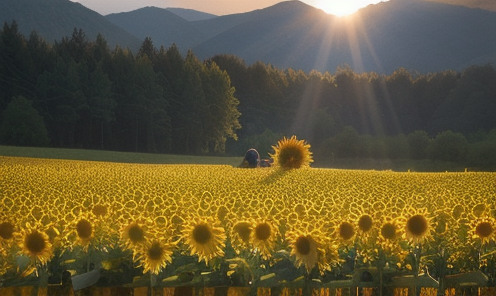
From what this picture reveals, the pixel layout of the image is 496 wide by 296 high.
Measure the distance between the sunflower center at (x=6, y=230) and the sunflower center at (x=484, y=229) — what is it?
180 inches

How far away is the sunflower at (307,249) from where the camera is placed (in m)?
5.07

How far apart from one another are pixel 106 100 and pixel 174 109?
972cm

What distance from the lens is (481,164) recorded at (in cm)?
5425

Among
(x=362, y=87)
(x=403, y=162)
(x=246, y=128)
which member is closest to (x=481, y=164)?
(x=403, y=162)

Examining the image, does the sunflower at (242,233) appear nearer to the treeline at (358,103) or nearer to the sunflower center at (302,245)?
the sunflower center at (302,245)

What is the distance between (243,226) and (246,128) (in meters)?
83.3

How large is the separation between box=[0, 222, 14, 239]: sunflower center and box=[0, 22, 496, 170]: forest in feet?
172

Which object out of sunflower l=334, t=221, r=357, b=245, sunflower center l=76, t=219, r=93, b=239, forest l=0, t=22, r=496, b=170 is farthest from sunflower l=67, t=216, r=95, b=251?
forest l=0, t=22, r=496, b=170

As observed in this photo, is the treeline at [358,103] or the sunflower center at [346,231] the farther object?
the treeline at [358,103]

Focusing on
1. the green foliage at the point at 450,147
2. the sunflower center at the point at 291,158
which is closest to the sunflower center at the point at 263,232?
the sunflower center at the point at 291,158

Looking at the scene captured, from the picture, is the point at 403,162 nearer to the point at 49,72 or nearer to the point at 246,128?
the point at 246,128

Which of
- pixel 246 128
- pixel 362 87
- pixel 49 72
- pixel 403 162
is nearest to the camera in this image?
pixel 403 162

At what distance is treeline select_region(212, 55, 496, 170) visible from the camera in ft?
288

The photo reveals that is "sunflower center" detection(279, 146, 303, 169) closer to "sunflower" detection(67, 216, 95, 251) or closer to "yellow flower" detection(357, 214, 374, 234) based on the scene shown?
"yellow flower" detection(357, 214, 374, 234)
